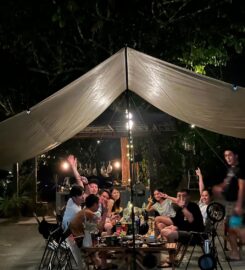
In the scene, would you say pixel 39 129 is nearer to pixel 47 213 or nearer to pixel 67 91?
pixel 67 91

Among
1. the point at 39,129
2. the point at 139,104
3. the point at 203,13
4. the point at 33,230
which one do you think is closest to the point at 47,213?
the point at 33,230

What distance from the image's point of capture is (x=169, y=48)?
1040 centimetres

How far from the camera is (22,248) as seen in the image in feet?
27.5

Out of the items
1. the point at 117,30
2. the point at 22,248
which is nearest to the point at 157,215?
the point at 22,248

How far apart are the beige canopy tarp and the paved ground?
222cm

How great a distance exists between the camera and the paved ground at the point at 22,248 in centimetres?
683

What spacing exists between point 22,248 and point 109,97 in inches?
157

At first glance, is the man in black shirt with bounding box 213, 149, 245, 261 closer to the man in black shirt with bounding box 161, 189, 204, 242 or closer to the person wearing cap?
the man in black shirt with bounding box 161, 189, 204, 242

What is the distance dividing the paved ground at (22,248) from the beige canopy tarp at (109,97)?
2.22m

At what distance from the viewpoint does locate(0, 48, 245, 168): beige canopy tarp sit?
477 centimetres

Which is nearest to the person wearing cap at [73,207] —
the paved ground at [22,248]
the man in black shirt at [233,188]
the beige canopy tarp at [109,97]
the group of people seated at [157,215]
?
the group of people seated at [157,215]

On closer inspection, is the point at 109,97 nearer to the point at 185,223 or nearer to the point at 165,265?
the point at 185,223

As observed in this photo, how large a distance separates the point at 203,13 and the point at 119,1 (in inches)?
73.2

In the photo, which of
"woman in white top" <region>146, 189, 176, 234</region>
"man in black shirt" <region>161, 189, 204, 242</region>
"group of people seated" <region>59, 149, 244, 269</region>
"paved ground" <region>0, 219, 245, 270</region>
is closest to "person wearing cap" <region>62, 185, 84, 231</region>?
"group of people seated" <region>59, 149, 244, 269</region>
